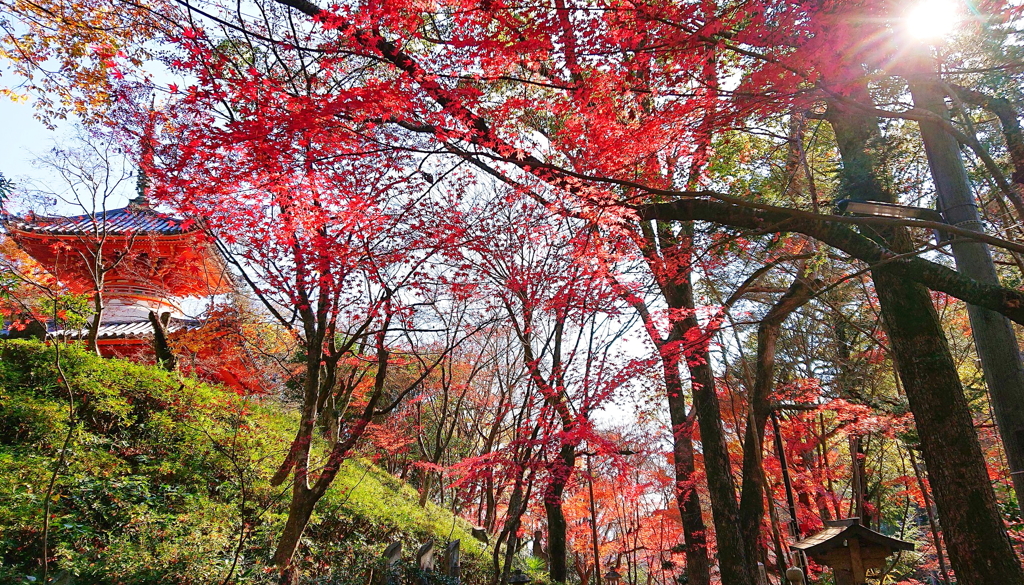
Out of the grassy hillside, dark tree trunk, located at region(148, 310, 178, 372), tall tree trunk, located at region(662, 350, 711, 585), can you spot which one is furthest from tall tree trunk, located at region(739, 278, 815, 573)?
dark tree trunk, located at region(148, 310, 178, 372)

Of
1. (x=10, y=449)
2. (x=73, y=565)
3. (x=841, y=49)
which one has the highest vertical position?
(x=841, y=49)

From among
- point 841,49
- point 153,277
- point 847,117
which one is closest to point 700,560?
point 847,117

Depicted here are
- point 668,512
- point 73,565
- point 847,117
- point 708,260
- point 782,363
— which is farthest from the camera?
point 668,512

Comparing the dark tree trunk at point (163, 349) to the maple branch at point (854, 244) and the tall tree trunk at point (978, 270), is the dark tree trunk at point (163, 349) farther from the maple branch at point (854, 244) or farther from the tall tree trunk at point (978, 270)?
the tall tree trunk at point (978, 270)

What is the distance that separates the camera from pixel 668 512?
17.3m

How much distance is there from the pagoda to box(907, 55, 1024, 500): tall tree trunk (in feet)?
43.5

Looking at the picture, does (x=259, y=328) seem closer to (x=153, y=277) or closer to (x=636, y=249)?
(x=153, y=277)

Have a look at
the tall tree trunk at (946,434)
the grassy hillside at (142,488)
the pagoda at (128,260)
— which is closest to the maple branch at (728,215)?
the tall tree trunk at (946,434)

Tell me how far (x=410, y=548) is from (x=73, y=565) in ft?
18.2

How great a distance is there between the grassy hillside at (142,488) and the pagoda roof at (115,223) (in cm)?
521

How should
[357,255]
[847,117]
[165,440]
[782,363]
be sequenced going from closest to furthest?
[847,117], [357,255], [165,440], [782,363]

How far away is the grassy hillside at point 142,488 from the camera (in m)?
4.57

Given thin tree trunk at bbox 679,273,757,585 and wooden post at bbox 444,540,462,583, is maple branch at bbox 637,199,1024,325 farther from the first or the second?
wooden post at bbox 444,540,462,583

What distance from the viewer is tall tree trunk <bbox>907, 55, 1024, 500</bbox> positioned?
4.02 m
